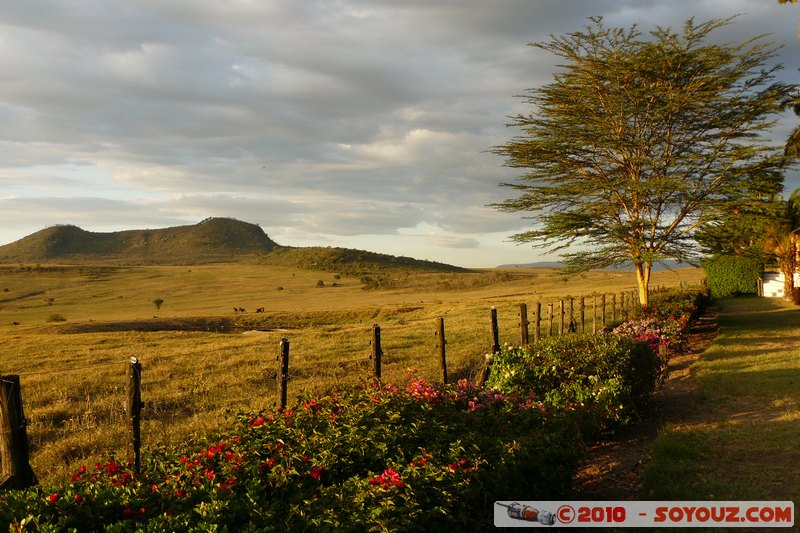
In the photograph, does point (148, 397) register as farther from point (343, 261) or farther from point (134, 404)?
point (343, 261)

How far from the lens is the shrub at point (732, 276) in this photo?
153ft

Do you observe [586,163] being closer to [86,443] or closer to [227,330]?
[86,443]

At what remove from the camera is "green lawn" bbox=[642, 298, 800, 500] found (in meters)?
6.84

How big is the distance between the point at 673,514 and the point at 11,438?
22.2ft

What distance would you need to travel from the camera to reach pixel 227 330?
3800 centimetres

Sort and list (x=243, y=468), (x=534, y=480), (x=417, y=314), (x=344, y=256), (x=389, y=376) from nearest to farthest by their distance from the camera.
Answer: (x=243, y=468), (x=534, y=480), (x=389, y=376), (x=417, y=314), (x=344, y=256)

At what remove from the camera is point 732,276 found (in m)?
47.4

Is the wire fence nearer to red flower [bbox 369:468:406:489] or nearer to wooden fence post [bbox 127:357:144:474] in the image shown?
wooden fence post [bbox 127:357:144:474]

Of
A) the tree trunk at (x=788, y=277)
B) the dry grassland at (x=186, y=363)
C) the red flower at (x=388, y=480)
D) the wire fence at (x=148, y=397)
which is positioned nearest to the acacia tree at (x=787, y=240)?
the tree trunk at (x=788, y=277)

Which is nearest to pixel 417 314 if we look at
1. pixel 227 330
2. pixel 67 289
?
pixel 227 330

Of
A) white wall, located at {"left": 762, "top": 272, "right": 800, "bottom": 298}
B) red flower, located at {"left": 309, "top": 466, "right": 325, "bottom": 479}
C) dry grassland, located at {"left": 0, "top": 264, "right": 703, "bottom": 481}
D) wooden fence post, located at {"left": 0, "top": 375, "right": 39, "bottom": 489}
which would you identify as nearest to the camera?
red flower, located at {"left": 309, "top": 466, "right": 325, "bottom": 479}

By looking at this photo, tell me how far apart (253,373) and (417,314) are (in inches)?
1072

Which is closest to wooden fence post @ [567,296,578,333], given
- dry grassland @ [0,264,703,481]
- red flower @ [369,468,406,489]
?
dry grassland @ [0,264,703,481]

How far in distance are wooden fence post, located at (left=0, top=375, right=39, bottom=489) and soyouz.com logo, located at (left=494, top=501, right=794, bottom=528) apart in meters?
5.15
